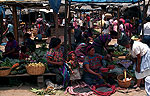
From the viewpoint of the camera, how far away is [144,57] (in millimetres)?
4730

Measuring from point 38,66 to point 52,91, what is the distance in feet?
2.49

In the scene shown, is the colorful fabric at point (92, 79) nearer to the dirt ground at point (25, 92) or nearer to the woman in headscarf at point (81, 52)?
the dirt ground at point (25, 92)

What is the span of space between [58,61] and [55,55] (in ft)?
0.63

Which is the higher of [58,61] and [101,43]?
[101,43]

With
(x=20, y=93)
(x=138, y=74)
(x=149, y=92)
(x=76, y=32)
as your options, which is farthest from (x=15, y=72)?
(x=76, y=32)

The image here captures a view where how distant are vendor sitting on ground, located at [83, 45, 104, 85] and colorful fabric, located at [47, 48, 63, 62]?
27.5 inches

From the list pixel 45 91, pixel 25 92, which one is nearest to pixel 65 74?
pixel 45 91

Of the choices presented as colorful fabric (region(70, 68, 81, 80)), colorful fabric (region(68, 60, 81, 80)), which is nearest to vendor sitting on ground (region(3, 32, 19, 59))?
colorful fabric (region(68, 60, 81, 80))

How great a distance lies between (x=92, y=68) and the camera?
5.13 m

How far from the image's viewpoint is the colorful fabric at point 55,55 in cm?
506

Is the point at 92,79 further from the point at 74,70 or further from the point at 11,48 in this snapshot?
the point at 11,48

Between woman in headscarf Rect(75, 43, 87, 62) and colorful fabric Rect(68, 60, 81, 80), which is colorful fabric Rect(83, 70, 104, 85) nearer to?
colorful fabric Rect(68, 60, 81, 80)

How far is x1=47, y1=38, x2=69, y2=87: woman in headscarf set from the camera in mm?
5055

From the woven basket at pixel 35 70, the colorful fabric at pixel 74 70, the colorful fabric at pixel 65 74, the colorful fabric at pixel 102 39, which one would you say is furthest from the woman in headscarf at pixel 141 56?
the woven basket at pixel 35 70
